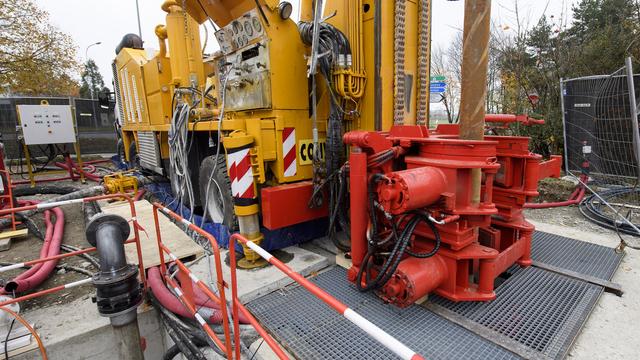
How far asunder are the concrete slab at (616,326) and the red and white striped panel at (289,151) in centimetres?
252

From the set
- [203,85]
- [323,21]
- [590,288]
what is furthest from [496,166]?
[203,85]

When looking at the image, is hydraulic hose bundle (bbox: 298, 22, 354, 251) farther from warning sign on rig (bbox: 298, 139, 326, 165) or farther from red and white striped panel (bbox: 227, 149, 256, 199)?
red and white striped panel (bbox: 227, 149, 256, 199)

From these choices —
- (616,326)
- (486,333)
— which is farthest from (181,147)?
(616,326)

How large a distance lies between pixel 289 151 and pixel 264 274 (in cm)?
120

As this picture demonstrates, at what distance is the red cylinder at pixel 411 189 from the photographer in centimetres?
205

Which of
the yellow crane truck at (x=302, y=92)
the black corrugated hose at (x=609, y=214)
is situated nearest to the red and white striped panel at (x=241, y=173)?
the yellow crane truck at (x=302, y=92)

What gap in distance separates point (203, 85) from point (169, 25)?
3.18ft

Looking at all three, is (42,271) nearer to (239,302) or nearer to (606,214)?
(239,302)

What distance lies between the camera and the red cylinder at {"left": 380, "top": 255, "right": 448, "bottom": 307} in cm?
228

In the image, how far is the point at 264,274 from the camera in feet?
10.1

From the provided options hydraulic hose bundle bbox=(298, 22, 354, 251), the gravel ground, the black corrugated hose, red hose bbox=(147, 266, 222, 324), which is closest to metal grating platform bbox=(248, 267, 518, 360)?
red hose bbox=(147, 266, 222, 324)

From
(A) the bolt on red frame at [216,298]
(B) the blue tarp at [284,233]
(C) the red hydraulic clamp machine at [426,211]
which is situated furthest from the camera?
(B) the blue tarp at [284,233]

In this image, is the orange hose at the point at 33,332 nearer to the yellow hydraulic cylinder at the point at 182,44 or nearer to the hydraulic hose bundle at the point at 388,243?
the hydraulic hose bundle at the point at 388,243

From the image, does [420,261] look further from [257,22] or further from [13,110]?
[13,110]
